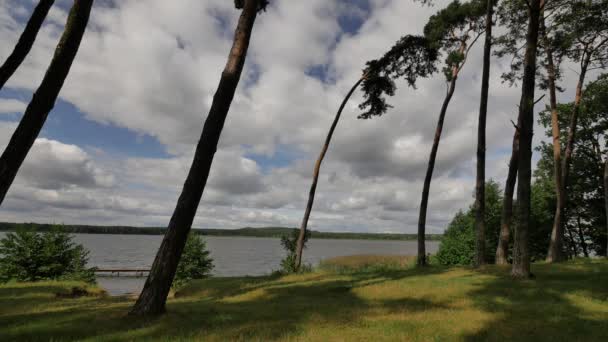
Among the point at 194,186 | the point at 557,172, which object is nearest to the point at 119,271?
the point at 194,186

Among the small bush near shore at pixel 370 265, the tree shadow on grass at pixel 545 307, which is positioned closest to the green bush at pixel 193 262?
the small bush near shore at pixel 370 265

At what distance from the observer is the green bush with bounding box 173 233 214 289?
102ft

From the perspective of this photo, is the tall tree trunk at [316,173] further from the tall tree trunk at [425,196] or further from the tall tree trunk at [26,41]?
the tall tree trunk at [26,41]

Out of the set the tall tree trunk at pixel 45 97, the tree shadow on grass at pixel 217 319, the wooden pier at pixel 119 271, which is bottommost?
the wooden pier at pixel 119 271

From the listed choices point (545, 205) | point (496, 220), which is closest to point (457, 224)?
point (496, 220)

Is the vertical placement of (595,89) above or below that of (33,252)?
above

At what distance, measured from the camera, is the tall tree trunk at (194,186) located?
875cm

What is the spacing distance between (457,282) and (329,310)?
242 inches

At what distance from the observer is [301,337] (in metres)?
6.54

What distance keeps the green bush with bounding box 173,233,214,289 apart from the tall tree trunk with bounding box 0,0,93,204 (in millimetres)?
25307

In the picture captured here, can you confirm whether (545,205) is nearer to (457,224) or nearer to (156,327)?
(457,224)

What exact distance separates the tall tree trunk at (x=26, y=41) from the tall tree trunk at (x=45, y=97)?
149cm

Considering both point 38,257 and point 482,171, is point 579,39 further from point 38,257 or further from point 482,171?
point 38,257

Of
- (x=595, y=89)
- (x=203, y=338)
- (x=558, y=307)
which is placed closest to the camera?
(x=203, y=338)
